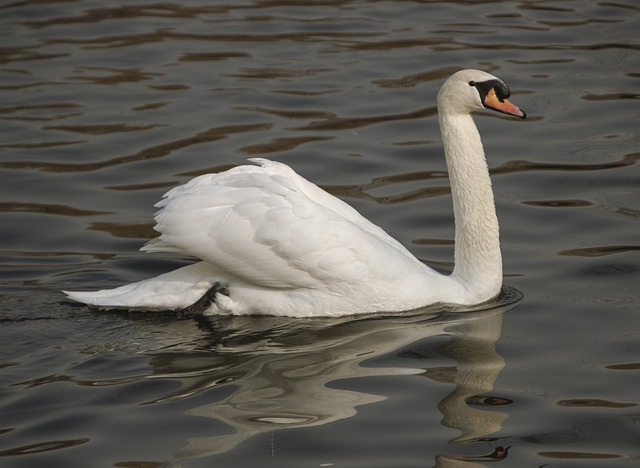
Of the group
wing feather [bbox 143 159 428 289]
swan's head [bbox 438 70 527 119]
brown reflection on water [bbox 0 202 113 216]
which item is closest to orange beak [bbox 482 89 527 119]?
swan's head [bbox 438 70 527 119]

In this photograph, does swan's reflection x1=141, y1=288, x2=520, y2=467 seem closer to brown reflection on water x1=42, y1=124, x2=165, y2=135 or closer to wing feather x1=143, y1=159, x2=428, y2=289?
wing feather x1=143, y1=159, x2=428, y2=289

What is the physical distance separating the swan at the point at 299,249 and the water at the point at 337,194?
157mm

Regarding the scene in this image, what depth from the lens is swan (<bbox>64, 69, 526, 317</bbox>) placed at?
7.94 metres

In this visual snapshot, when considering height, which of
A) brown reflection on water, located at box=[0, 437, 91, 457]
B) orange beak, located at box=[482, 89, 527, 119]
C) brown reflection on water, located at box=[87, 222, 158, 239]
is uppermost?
orange beak, located at box=[482, 89, 527, 119]

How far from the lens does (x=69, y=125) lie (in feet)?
40.6

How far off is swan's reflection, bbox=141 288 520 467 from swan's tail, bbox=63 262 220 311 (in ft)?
0.74

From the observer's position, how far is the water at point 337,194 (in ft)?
21.2

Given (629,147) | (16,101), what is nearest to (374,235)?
(629,147)

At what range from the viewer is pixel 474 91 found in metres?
8.30

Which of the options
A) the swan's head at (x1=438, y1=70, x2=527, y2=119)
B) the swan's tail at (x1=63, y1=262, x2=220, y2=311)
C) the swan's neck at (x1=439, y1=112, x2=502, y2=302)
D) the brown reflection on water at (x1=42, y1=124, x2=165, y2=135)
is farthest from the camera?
the brown reflection on water at (x1=42, y1=124, x2=165, y2=135)

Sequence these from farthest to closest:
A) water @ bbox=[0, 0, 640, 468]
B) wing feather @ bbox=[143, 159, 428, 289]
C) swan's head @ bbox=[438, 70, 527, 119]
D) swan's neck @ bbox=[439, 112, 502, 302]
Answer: swan's neck @ bbox=[439, 112, 502, 302]
swan's head @ bbox=[438, 70, 527, 119]
wing feather @ bbox=[143, 159, 428, 289]
water @ bbox=[0, 0, 640, 468]

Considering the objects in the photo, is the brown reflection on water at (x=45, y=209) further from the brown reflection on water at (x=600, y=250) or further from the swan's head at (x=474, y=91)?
the brown reflection on water at (x=600, y=250)

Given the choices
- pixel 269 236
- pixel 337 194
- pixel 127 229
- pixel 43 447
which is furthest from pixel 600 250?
pixel 43 447

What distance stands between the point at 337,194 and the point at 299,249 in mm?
2800
